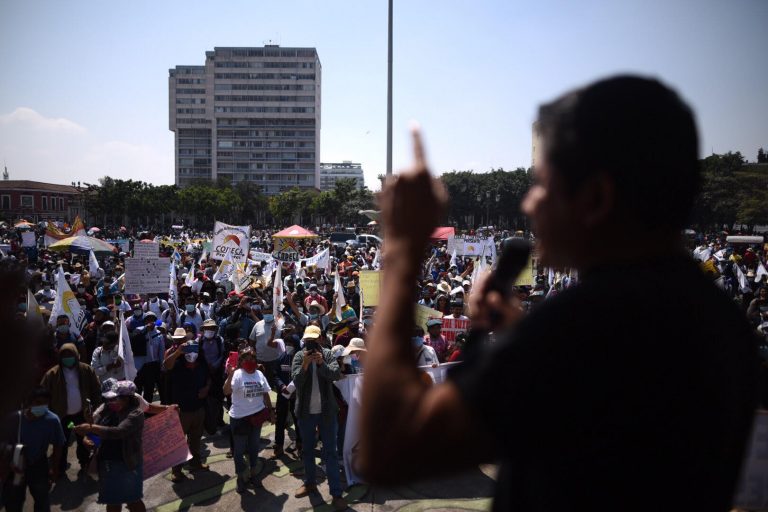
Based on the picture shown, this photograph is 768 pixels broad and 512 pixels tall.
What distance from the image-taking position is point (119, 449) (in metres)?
5.70

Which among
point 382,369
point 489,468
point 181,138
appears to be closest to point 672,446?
point 382,369

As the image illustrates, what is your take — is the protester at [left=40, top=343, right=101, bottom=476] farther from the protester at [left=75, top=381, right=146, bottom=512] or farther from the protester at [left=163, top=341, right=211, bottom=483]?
the protester at [left=75, top=381, right=146, bottom=512]

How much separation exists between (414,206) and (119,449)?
5812 mm

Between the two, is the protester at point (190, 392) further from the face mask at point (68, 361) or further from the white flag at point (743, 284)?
the white flag at point (743, 284)

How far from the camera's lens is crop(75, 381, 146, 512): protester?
562 centimetres

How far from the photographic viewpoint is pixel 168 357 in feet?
24.8

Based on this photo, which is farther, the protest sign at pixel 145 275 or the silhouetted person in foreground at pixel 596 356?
the protest sign at pixel 145 275

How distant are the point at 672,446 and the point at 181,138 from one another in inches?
5751

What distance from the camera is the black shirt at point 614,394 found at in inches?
31.6

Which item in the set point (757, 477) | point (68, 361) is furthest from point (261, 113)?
point (757, 477)

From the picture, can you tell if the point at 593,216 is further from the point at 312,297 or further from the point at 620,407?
the point at 312,297

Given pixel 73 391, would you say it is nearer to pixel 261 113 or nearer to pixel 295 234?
pixel 295 234

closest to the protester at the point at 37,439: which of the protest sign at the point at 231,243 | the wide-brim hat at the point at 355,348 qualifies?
the wide-brim hat at the point at 355,348

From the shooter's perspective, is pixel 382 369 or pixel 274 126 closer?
Result: pixel 382 369
